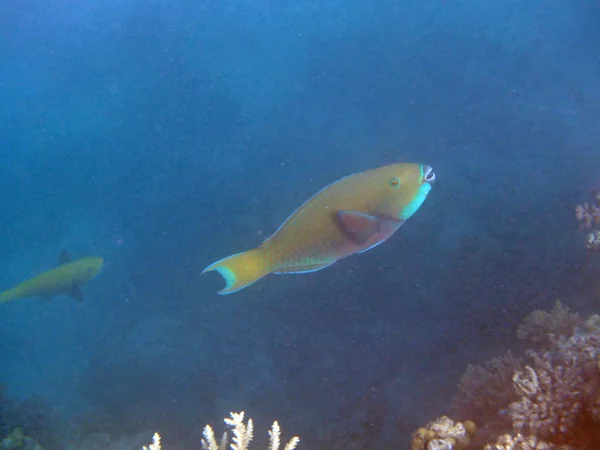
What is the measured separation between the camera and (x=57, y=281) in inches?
277

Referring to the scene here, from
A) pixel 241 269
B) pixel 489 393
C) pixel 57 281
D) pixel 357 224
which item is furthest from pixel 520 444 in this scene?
pixel 57 281

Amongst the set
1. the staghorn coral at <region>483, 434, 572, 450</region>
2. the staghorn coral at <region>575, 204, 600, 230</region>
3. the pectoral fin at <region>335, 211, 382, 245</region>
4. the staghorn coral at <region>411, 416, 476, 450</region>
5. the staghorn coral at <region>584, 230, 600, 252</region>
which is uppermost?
the staghorn coral at <region>575, 204, 600, 230</region>

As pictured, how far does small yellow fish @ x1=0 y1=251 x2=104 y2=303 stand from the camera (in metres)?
6.73

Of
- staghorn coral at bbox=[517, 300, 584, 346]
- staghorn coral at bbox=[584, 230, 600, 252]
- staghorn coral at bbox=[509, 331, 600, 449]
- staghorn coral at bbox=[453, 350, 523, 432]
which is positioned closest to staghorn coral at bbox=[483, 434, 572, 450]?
staghorn coral at bbox=[509, 331, 600, 449]

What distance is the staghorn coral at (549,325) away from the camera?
494 cm

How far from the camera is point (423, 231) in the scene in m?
11.1

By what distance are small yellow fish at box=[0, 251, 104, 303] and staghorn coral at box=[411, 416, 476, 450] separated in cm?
627

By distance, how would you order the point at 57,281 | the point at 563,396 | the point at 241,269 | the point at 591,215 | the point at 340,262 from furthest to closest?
the point at 340,262 → the point at 57,281 → the point at 591,215 → the point at 563,396 → the point at 241,269

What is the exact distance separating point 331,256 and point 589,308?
6.89 meters

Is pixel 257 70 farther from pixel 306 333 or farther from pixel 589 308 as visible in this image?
pixel 589 308

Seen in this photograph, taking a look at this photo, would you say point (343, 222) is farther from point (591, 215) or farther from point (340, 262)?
point (340, 262)

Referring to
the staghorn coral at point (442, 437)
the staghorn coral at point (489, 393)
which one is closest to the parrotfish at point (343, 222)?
the staghorn coral at point (442, 437)

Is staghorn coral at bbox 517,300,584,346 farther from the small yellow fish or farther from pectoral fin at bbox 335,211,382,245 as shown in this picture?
the small yellow fish

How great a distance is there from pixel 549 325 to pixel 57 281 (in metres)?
7.62
